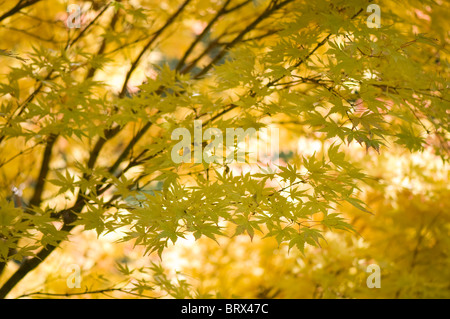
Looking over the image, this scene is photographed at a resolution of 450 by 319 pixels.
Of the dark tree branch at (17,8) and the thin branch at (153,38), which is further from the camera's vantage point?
the thin branch at (153,38)

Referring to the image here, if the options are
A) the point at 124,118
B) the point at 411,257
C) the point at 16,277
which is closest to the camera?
the point at 124,118

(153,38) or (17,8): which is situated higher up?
(153,38)

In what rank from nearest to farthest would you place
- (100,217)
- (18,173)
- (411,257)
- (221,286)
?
1. (100,217)
2. (18,173)
3. (221,286)
4. (411,257)

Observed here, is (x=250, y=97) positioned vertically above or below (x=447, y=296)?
above

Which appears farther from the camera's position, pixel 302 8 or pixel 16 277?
pixel 16 277

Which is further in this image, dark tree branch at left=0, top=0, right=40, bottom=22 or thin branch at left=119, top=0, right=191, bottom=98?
thin branch at left=119, top=0, right=191, bottom=98

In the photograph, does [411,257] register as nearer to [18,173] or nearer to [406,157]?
[406,157]

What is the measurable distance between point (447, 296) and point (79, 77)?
3.49m

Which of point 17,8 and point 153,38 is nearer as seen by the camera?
point 17,8

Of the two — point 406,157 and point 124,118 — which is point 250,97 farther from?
point 406,157

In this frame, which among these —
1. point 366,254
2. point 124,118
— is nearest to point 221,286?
point 366,254

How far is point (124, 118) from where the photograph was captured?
2061 millimetres
